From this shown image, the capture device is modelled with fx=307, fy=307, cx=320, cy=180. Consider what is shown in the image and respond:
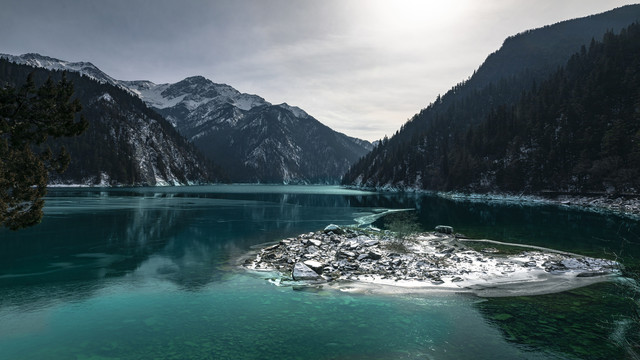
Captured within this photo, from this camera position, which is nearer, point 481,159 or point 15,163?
point 15,163

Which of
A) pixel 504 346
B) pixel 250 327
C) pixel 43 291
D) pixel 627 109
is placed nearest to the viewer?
pixel 504 346

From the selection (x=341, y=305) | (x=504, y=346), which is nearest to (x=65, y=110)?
(x=341, y=305)

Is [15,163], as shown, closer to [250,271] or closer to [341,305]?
[250,271]

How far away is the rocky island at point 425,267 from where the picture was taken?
74.9 feet

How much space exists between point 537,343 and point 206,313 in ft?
56.8

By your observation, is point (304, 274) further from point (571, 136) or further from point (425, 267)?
point (571, 136)

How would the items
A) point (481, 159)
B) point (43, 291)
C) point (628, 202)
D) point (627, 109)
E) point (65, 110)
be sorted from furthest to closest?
point (481, 159) < point (627, 109) < point (628, 202) < point (43, 291) < point (65, 110)

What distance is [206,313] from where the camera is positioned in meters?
18.0

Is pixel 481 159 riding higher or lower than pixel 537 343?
higher

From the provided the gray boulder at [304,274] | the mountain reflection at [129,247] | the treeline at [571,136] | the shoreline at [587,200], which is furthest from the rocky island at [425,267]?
the treeline at [571,136]

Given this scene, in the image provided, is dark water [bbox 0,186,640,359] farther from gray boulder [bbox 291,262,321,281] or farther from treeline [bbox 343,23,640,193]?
treeline [bbox 343,23,640,193]

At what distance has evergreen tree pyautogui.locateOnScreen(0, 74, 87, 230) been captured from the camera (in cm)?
1594

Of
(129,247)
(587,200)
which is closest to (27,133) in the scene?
(129,247)

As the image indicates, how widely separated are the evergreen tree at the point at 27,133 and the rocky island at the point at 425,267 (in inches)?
642
